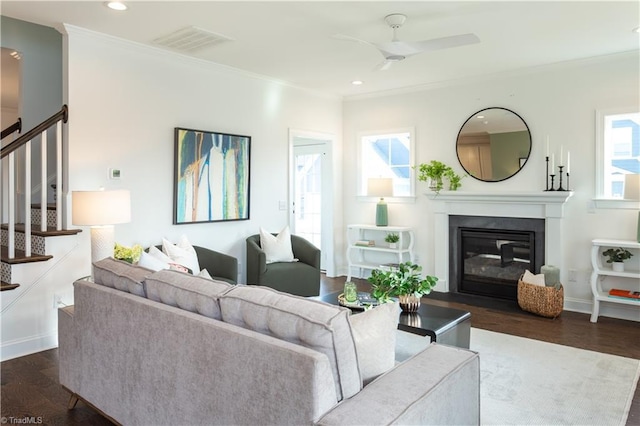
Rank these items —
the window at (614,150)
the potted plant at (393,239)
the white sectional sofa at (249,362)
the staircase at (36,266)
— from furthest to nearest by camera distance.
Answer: the potted plant at (393,239) < the window at (614,150) < the staircase at (36,266) < the white sectional sofa at (249,362)

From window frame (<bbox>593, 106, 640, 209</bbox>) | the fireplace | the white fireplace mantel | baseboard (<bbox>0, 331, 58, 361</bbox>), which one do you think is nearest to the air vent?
baseboard (<bbox>0, 331, 58, 361</bbox>)

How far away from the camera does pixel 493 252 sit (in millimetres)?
5504

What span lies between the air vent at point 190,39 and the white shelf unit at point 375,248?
3192mm

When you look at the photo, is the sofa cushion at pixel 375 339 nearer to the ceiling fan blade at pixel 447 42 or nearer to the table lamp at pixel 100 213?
the ceiling fan blade at pixel 447 42

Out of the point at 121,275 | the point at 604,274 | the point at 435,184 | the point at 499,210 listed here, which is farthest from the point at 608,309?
the point at 121,275

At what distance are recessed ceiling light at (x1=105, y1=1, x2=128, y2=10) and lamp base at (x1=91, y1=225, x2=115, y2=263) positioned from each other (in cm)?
162

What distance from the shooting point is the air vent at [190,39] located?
12.8 feet

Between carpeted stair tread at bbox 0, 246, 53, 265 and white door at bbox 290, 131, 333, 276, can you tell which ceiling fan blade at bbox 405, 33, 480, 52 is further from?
carpeted stair tread at bbox 0, 246, 53, 265

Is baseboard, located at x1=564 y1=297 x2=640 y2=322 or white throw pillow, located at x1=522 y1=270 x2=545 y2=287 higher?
white throw pillow, located at x1=522 y1=270 x2=545 y2=287

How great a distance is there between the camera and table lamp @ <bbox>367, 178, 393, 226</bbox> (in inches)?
244

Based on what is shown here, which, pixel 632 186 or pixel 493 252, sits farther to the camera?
pixel 493 252

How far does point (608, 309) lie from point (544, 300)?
743 mm

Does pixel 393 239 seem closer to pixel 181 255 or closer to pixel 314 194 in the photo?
pixel 314 194

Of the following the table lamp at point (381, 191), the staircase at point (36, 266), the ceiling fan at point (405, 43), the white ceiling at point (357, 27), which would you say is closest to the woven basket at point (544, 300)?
the table lamp at point (381, 191)
